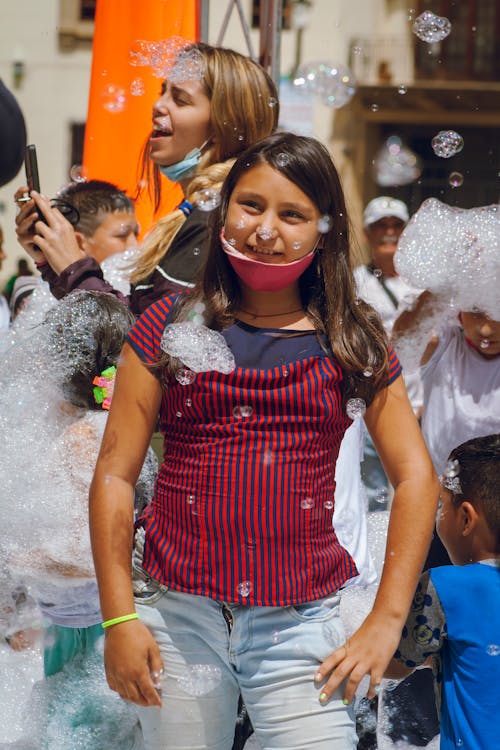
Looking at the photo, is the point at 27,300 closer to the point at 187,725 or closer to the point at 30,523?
the point at 30,523

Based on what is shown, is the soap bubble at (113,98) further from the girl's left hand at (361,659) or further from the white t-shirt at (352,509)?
the girl's left hand at (361,659)

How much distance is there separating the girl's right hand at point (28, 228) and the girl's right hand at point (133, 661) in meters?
1.17

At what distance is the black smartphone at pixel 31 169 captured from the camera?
8.38 ft

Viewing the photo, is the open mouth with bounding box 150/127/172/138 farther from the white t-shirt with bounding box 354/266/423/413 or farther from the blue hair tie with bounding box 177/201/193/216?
the white t-shirt with bounding box 354/266/423/413

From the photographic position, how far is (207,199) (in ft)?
7.36

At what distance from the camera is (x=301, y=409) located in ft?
5.57

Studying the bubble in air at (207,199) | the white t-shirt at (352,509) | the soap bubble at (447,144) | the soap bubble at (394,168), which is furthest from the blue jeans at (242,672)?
the soap bubble at (394,168)

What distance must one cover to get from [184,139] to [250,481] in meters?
1.13

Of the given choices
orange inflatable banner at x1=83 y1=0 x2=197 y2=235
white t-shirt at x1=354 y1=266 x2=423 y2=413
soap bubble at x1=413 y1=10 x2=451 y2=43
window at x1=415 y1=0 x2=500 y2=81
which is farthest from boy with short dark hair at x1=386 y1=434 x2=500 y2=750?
window at x1=415 y1=0 x2=500 y2=81

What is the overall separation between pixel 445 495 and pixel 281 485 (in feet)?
1.81

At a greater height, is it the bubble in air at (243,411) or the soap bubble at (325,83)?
the soap bubble at (325,83)

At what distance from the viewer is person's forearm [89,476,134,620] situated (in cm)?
164

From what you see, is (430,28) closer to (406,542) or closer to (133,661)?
(406,542)

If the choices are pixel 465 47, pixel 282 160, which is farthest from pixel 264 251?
pixel 465 47
